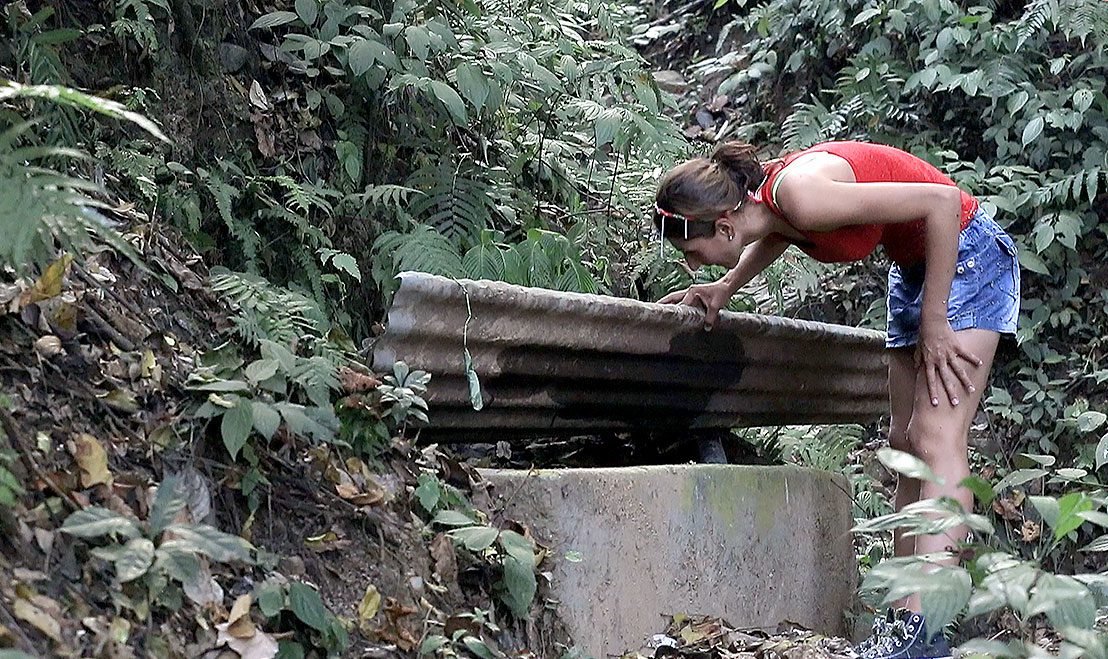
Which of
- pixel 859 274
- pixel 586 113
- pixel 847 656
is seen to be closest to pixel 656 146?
pixel 586 113

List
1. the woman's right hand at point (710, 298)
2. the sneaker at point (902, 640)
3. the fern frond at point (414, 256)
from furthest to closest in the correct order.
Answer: the fern frond at point (414, 256) → the woman's right hand at point (710, 298) → the sneaker at point (902, 640)

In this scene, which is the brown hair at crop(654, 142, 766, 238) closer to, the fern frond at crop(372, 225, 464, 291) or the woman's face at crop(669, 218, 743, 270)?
the woman's face at crop(669, 218, 743, 270)

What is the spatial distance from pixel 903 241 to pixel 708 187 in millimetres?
646

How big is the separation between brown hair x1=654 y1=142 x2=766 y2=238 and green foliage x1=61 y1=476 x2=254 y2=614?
1.79 m

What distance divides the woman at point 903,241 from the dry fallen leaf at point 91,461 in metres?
1.86

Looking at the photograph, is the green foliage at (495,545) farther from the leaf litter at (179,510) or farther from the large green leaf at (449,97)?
the large green leaf at (449,97)

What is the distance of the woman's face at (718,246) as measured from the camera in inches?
137

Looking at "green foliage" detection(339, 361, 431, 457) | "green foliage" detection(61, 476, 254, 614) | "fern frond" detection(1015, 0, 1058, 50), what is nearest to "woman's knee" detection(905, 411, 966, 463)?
"green foliage" detection(339, 361, 431, 457)

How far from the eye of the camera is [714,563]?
11.8ft

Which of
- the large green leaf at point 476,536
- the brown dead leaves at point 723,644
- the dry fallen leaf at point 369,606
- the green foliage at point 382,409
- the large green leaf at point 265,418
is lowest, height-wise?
the brown dead leaves at point 723,644

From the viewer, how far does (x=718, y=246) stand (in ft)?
11.5

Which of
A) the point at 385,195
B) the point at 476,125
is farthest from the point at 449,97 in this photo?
the point at 476,125

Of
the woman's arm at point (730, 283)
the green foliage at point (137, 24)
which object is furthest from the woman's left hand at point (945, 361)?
the green foliage at point (137, 24)

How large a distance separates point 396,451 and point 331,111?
1.88 meters
